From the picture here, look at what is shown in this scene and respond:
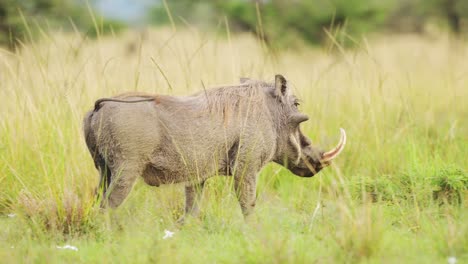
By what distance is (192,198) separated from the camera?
13.9 ft

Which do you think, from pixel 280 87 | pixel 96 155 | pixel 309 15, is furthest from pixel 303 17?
pixel 96 155

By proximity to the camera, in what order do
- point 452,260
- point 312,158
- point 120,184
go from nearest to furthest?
point 452,260, point 120,184, point 312,158

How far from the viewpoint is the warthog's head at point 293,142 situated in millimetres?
4215

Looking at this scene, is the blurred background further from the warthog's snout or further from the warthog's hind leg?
the warthog's hind leg

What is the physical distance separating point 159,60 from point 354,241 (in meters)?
2.85

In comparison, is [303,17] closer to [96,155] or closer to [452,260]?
[96,155]

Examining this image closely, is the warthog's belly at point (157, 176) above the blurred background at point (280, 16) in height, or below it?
below

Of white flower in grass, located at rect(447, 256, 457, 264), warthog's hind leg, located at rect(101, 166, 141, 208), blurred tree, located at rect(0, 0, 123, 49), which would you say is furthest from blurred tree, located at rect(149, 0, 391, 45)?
white flower in grass, located at rect(447, 256, 457, 264)

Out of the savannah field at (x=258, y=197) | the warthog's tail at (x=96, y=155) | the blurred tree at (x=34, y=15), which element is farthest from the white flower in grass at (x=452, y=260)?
the blurred tree at (x=34, y=15)

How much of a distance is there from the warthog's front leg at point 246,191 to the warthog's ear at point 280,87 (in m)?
0.53

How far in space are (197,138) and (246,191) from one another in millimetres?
450

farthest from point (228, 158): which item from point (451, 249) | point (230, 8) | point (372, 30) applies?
point (230, 8)

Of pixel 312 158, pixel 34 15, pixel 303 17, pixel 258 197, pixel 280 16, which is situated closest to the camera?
pixel 312 158

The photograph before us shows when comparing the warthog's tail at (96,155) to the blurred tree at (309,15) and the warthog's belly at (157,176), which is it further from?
the blurred tree at (309,15)
